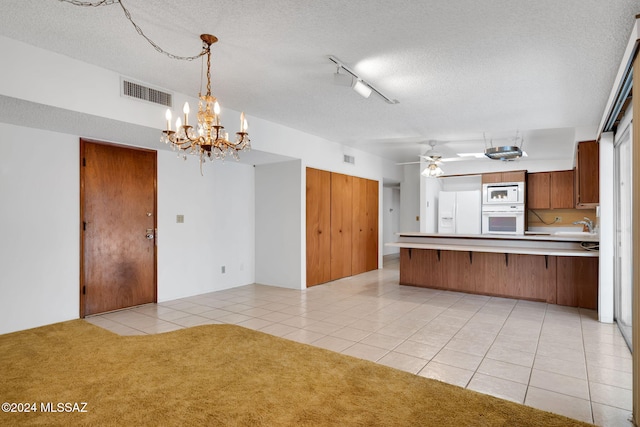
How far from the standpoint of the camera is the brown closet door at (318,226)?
6324mm

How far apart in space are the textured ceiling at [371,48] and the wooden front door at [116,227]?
138cm

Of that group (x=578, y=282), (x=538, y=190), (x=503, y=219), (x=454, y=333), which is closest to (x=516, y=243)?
(x=578, y=282)

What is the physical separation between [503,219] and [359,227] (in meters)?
3.23

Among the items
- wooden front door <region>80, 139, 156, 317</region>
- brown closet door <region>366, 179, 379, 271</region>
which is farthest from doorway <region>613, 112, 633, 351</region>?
wooden front door <region>80, 139, 156, 317</region>

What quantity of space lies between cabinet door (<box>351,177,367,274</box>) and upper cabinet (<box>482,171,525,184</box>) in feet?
9.27

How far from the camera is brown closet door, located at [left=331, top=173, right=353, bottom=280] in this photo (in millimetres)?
6945

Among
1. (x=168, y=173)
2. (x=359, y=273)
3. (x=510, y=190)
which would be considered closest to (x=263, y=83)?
(x=168, y=173)

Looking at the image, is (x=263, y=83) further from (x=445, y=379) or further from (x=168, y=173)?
(x=445, y=379)

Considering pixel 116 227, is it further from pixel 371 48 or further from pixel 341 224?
pixel 341 224

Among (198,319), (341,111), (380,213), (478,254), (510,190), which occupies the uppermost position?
(341,111)

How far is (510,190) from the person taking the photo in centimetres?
781

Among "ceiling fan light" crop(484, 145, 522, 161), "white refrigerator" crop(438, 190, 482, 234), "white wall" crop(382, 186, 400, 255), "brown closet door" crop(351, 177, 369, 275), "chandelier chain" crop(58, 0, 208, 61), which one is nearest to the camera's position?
"chandelier chain" crop(58, 0, 208, 61)

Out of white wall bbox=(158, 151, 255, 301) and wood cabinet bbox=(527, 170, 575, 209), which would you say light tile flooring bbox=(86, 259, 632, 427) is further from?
wood cabinet bbox=(527, 170, 575, 209)

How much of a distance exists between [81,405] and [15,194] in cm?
270
